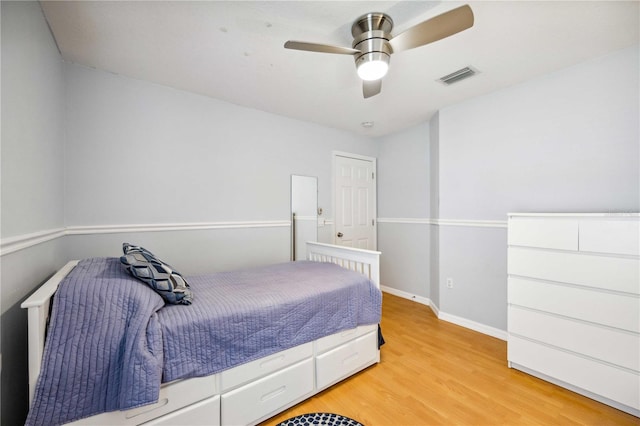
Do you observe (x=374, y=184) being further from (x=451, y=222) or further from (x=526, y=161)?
(x=526, y=161)

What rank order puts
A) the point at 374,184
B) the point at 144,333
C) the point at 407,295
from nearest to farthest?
1. the point at 144,333
2. the point at 407,295
3. the point at 374,184

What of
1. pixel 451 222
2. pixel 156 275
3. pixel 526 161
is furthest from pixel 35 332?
pixel 526 161

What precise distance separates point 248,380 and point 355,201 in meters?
2.88

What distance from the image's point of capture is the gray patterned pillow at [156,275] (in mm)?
1387

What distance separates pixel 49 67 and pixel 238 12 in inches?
49.8

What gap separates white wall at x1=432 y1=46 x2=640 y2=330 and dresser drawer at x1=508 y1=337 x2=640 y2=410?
23.0 inches

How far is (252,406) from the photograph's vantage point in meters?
1.52

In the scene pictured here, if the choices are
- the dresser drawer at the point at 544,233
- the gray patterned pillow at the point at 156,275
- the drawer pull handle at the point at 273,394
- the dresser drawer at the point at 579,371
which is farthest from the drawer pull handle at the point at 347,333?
the dresser drawer at the point at 544,233

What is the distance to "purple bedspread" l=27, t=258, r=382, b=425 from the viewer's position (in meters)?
1.08

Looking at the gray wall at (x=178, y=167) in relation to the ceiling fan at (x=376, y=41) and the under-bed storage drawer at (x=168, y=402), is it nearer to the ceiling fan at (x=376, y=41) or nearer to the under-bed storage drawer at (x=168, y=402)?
the under-bed storage drawer at (x=168, y=402)

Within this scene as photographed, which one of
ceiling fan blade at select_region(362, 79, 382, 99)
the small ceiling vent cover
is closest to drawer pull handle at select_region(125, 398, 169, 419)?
ceiling fan blade at select_region(362, 79, 382, 99)

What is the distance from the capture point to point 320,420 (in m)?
1.58

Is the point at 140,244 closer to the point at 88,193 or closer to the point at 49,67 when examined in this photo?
the point at 88,193

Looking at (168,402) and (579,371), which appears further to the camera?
(579,371)
